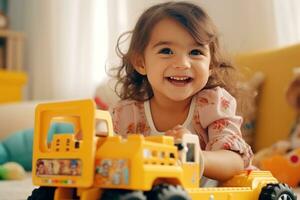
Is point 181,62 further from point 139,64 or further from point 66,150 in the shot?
point 66,150

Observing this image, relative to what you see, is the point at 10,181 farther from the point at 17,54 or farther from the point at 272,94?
the point at 17,54

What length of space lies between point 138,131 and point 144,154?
407 millimetres

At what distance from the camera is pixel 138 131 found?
1.18 meters

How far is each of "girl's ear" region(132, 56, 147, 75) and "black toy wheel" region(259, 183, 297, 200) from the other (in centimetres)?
35

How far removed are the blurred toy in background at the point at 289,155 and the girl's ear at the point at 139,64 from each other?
62cm

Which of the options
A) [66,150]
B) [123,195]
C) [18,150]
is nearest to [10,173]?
[18,150]

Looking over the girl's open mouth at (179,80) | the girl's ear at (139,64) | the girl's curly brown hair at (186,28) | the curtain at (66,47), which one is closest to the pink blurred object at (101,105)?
the curtain at (66,47)

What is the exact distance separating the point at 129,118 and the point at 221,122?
21cm

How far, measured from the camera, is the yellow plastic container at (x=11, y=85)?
9.73 feet

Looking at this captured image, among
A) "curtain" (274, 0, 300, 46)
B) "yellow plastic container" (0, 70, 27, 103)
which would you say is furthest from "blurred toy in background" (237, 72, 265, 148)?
"yellow plastic container" (0, 70, 27, 103)

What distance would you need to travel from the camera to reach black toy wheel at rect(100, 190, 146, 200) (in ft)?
2.46

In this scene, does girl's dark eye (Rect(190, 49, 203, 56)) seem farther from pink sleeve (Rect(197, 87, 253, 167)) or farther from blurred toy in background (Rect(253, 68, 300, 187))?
blurred toy in background (Rect(253, 68, 300, 187))

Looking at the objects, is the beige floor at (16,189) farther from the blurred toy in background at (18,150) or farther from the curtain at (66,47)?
the curtain at (66,47)

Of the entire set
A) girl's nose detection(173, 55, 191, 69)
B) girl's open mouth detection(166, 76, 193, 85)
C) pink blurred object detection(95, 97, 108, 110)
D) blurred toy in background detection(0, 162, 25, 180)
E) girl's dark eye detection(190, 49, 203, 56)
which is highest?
pink blurred object detection(95, 97, 108, 110)
